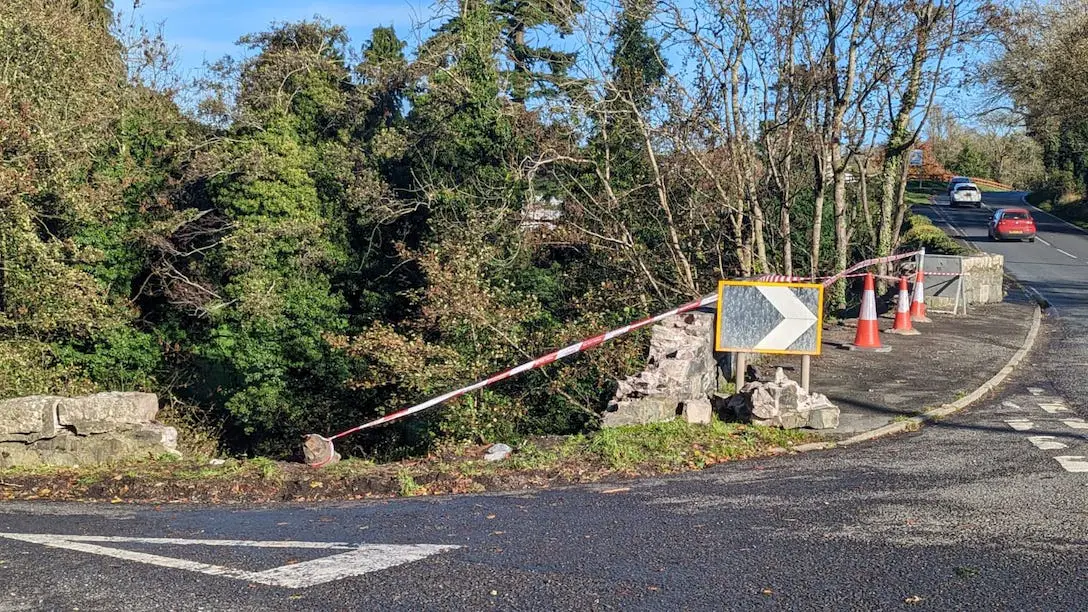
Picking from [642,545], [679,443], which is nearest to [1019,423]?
[679,443]

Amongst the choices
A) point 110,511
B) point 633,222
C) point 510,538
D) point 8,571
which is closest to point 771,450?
point 510,538

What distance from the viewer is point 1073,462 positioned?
7.86 meters

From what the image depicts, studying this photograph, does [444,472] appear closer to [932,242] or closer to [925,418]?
[925,418]

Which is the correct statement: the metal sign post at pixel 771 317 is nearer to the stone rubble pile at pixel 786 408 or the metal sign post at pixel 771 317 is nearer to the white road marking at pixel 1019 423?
the stone rubble pile at pixel 786 408

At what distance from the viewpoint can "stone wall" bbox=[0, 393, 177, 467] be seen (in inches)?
454

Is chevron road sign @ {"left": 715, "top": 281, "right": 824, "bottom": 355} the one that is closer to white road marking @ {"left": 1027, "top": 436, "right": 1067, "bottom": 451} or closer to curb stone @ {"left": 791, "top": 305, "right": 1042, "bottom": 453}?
curb stone @ {"left": 791, "top": 305, "right": 1042, "bottom": 453}

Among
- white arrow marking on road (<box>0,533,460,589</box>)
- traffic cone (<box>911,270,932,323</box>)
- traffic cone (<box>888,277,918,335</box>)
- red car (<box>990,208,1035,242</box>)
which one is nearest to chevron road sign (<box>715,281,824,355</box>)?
white arrow marking on road (<box>0,533,460,589</box>)

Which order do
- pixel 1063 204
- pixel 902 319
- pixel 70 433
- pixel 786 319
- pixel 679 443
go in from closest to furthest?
pixel 679 443, pixel 786 319, pixel 70 433, pixel 902 319, pixel 1063 204

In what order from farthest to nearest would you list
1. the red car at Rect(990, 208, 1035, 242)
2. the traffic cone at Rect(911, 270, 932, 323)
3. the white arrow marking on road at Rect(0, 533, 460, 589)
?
the red car at Rect(990, 208, 1035, 242)
the traffic cone at Rect(911, 270, 932, 323)
the white arrow marking on road at Rect(0, 533, 460, 589)

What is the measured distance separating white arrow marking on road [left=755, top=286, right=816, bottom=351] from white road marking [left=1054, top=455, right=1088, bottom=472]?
2666 millimetres

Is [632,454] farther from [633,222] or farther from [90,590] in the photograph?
[633,222]

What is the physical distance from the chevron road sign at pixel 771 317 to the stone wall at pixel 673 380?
1.53ft

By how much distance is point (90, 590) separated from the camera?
16.6 feet

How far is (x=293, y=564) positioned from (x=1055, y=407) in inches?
333
